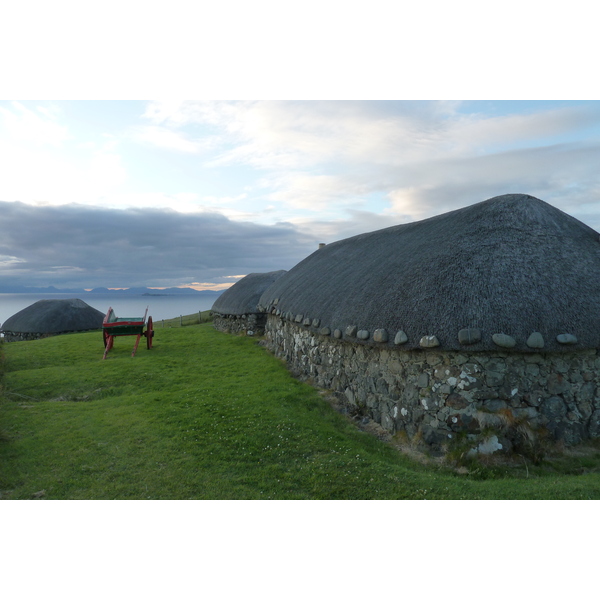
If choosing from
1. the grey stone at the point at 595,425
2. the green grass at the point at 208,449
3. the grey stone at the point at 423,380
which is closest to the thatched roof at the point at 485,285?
the grey stone at the point at 423,380

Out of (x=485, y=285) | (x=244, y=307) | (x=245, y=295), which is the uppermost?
(x=245, y=295)

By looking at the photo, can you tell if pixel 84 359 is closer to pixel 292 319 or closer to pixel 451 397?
pixel 292 319

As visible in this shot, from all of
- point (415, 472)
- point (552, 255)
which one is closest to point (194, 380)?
point (415, 472)

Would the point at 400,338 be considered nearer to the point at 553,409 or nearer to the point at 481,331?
the point at 481,331

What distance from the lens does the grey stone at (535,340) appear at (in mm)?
7332

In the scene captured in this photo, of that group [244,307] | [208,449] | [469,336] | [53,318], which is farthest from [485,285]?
[53,318]

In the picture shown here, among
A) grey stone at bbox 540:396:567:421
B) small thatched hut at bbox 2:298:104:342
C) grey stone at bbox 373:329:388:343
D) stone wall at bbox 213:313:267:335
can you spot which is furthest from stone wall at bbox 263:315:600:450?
small thatched hut at bbox 2:298:104:342

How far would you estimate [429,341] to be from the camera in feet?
25.7

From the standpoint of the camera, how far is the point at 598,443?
7.75 meters

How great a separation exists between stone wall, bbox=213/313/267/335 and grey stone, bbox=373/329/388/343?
14.4m

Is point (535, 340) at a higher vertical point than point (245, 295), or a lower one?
lower

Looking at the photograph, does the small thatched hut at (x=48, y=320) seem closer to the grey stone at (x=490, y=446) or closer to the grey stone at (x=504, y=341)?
the grey stone at (x=490, y=446)

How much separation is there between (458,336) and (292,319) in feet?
24.6

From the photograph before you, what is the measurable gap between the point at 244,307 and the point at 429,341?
16625mm
